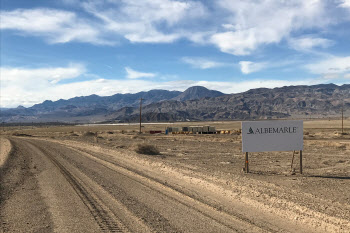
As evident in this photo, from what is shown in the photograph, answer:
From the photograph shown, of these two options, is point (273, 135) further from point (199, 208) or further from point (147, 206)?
point (147, 206)

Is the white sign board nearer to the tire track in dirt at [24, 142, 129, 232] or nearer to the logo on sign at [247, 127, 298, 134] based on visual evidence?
the logo on sign at [247, 127, 298, 134]

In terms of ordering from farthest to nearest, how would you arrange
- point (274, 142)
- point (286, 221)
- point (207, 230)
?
point (274, 142) → point (286, 221) → point (207, 230)

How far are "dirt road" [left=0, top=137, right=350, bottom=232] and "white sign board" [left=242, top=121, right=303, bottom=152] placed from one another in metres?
3.36

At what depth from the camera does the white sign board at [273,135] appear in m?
15.0

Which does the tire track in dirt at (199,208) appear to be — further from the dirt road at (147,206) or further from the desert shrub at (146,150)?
the desert shrub at (146,150)

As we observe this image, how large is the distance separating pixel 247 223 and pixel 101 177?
7.85 meters

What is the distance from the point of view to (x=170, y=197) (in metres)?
10.1

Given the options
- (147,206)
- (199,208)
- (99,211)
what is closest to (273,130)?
(199,208)

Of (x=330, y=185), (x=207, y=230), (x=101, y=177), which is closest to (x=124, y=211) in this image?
(x=207, y=230)

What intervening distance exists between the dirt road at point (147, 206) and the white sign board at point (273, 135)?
132 inches

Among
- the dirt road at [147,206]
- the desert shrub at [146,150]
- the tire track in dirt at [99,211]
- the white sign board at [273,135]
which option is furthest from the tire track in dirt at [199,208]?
the desert shrub at [146,150]

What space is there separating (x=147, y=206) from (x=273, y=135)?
8.27 meters

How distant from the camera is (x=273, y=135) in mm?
15125

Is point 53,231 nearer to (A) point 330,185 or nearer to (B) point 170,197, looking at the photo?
(B) point 170,197
